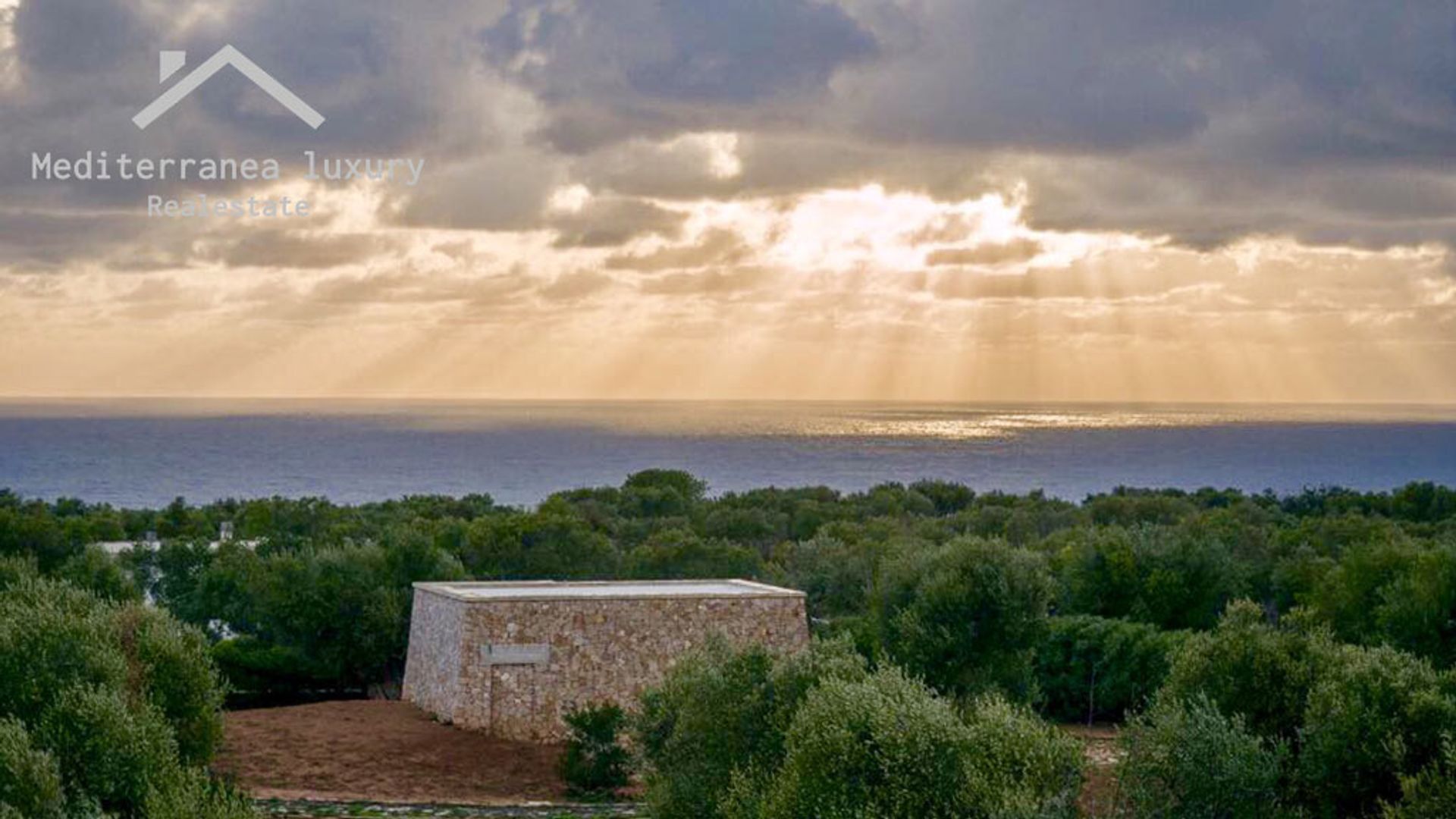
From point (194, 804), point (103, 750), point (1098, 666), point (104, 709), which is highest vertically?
point (104, 709)

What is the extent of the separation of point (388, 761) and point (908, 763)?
488 inches

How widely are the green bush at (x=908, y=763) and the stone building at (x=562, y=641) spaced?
1071 cm

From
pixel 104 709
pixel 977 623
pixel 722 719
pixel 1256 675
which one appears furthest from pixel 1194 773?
pixel 104 709

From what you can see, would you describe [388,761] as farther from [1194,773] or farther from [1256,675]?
[1256,675]

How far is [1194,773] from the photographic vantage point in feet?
69.1

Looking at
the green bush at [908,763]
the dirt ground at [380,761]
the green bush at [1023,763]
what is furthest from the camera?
the dirt ground at [380,761]

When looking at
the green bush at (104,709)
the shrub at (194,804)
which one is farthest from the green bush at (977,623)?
the shrub at (194,804)

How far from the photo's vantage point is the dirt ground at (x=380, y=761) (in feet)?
87.7

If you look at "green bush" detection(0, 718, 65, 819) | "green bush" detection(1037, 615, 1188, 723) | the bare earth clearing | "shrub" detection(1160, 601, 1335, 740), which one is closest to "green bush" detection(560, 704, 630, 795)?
the bare earth clearing

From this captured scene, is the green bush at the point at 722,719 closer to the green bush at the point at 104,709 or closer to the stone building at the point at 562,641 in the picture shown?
the stone building at the point at 562,641

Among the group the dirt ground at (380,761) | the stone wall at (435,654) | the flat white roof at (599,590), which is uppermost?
the flat white roof at (599,590)

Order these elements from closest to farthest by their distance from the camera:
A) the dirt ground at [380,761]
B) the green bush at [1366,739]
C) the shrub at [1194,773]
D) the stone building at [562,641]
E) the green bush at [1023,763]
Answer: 1. the green bush at [1023,763]
2. the shrub at [1194,773]
3. the green bush at [1366,739]
4. the dirt ground at [380,761]
5. the stone building at [562,641]

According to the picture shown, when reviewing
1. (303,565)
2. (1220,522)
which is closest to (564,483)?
(1220,522)

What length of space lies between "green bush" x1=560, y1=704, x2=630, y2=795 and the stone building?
240cm
